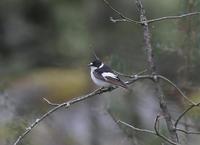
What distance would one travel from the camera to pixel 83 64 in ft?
27.9

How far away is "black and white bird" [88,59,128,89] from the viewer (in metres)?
4.08

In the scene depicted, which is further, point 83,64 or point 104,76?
point 83,64

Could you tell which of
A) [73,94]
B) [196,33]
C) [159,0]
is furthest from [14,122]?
[159,0]

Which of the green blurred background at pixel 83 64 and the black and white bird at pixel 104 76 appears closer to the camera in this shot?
the black and white bird at pixel 104 76

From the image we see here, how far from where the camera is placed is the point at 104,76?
13.8 ft

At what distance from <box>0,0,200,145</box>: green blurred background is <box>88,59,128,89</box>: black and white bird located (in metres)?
0.09

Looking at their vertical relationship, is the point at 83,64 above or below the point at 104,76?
below

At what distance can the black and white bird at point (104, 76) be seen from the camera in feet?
13.4

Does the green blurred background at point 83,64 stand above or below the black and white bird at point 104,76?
below

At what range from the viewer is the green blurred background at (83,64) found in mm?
4648

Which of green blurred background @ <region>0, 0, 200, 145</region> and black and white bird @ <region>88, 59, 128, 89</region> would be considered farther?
green blurred background @ <region>0, 0, 200, 145</region>

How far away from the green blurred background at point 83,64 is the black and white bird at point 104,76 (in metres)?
0.09

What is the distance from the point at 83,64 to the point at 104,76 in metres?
4.32

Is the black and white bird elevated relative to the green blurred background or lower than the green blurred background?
elevated
